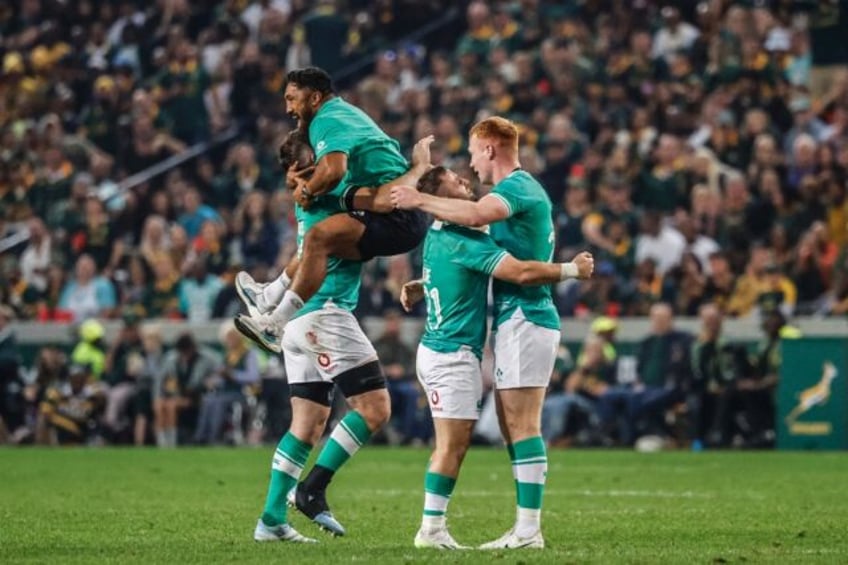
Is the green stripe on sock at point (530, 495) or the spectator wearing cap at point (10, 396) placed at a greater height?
the spectator wearing cap at point (10, 396)

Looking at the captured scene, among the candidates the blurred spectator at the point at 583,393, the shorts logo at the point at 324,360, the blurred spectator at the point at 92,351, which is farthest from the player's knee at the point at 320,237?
the blurred spectator at the point at 92,351

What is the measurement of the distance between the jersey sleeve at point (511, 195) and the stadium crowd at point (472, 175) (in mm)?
11996

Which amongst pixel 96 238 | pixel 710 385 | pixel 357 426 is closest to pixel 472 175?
pixel 710 385

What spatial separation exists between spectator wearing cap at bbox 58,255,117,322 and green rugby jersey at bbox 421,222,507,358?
16608mm

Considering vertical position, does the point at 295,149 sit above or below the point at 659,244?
below

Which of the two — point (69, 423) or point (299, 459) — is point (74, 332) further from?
point (299, 459)

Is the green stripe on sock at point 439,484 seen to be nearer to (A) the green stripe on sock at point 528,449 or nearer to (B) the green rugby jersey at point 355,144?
(A) the green stripe on sock at point 528,449

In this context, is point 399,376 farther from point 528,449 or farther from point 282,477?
point 528,449

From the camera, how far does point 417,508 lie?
1431 cm

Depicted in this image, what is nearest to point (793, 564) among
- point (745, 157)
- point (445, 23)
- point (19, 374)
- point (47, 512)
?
point (47, 512)

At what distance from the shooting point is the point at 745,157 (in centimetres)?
2450

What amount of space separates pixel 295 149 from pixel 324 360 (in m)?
1.29

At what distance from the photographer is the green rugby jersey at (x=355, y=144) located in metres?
11.2

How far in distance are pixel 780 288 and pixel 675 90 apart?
4211 millimetres
